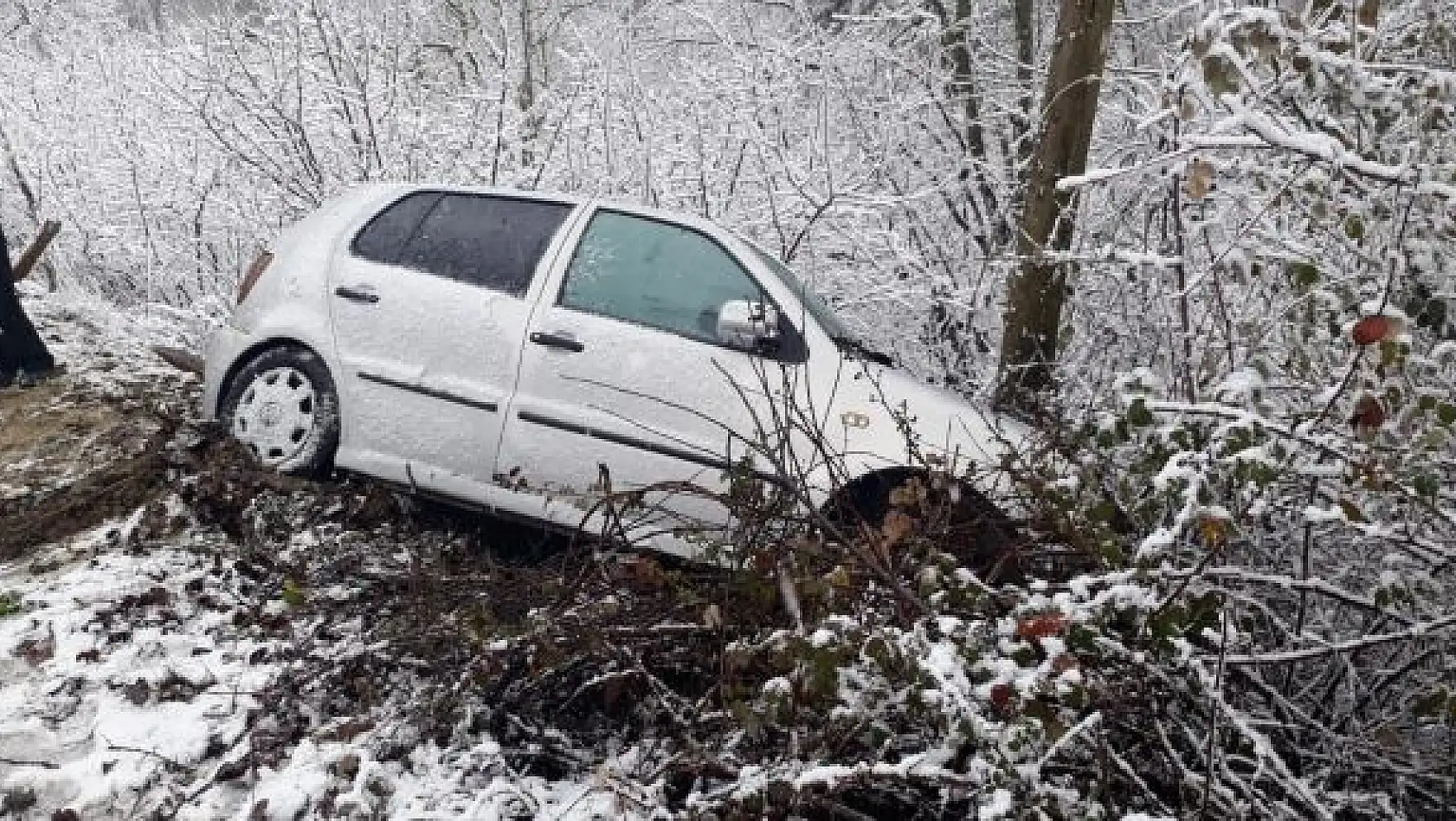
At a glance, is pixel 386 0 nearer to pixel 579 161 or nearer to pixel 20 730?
pixel 579 161

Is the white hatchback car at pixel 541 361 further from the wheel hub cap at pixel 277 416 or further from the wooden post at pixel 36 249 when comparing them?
the wooden post at pixel 36 249

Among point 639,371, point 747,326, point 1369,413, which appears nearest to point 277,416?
point 639,371

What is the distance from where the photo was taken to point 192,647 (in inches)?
180

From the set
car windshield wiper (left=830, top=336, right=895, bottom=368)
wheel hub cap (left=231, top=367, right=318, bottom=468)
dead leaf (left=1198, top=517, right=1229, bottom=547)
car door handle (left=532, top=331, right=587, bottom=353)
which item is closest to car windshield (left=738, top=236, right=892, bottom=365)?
car windshield wiper (left=830, top=336, right=895, bottom=368)

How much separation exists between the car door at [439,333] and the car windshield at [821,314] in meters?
0.97

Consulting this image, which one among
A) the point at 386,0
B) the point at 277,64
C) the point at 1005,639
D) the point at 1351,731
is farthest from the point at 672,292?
the point at 386,0

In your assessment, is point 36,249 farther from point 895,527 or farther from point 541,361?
point 895,527

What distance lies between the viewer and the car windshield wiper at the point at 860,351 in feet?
16.8

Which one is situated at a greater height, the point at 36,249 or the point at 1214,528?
the point at 36,249

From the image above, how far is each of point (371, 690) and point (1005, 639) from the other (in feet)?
7.21

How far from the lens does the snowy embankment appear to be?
12.2 feet

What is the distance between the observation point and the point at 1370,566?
380 centimetres

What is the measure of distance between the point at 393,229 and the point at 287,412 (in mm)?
982

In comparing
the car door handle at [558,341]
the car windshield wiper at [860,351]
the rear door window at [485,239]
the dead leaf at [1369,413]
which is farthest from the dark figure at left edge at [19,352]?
the dead leaf at [1369,413]
